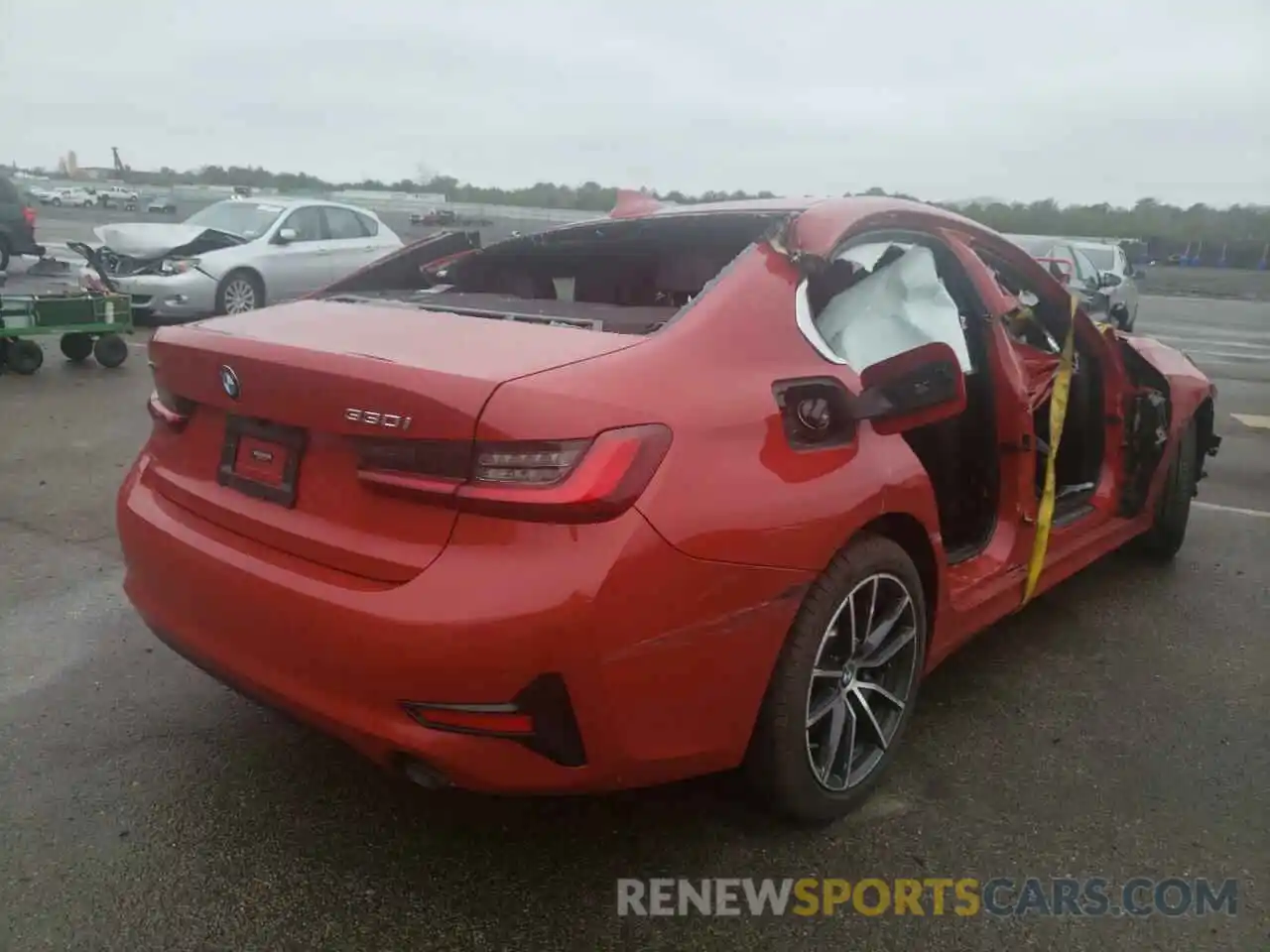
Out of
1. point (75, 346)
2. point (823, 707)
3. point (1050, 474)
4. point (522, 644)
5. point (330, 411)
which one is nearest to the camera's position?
point (522, 644)

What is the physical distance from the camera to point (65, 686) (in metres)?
3.27

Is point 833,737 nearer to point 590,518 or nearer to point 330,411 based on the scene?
point 590,518

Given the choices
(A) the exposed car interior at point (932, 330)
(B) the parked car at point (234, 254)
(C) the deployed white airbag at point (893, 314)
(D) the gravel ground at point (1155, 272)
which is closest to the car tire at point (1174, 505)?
(A) the exposed car interior at point (932, 330)

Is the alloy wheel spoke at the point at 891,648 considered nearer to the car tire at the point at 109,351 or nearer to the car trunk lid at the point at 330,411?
the car trunk lid at the point at 330,411

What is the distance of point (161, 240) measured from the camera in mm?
11906

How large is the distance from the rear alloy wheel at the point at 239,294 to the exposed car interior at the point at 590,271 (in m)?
8.70

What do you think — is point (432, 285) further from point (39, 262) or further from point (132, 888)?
point (39, 262)

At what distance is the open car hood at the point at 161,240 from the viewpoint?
11852 millimetres

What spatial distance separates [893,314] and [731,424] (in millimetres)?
960

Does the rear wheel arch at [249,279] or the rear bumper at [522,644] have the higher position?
the rear bumper at [522,644]

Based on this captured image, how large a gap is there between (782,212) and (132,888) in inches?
93.6

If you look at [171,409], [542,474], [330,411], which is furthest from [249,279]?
[542,474]

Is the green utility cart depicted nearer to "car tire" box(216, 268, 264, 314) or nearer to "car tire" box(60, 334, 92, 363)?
"car tire" box(60, 334, 92, 363)

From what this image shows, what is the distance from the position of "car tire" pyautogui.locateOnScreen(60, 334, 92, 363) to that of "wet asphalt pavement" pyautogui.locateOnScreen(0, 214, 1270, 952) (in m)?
6.32
